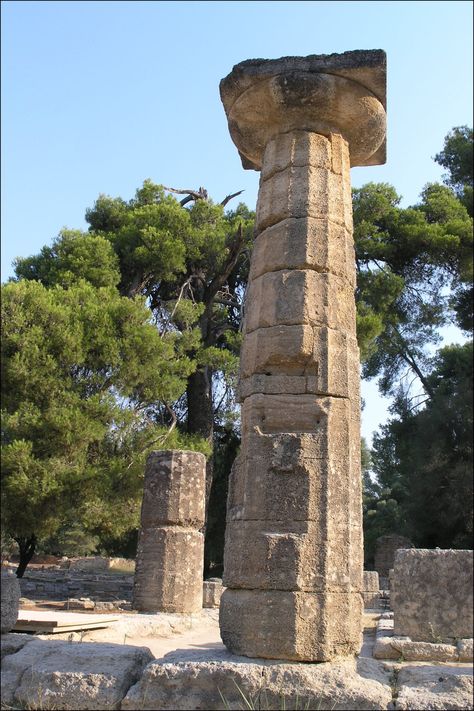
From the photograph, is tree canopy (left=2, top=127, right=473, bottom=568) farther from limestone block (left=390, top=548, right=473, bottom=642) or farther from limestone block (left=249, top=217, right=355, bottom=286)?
limestone block (left=249, top=217, right=355, bottom=286)

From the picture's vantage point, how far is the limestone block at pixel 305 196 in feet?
17.0

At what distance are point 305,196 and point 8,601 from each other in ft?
12.4

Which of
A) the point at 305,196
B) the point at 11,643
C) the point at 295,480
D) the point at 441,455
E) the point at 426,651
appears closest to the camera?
the point at 295,480

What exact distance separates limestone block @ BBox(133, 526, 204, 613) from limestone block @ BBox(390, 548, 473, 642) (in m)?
3.51

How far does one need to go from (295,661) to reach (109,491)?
9721 millimetres

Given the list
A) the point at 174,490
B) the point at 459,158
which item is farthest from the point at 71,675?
the point at 459,158

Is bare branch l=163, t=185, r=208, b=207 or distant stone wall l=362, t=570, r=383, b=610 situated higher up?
bare branch l=163, t=185, r=208, b=207

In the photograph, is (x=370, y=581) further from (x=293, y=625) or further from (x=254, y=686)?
(x=254, y=686)

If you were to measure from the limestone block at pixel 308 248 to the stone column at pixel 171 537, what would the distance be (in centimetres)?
582

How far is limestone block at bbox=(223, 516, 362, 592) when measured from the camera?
4348 millimetres

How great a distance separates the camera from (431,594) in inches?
280

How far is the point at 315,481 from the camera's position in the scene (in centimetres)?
454

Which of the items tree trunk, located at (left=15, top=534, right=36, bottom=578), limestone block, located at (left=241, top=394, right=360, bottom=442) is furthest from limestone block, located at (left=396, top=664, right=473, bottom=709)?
tree trunk, located at (left=15, top=534, right=36, bottom=578)

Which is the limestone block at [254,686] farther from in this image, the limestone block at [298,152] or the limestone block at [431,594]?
the limestone block at [298,152]
